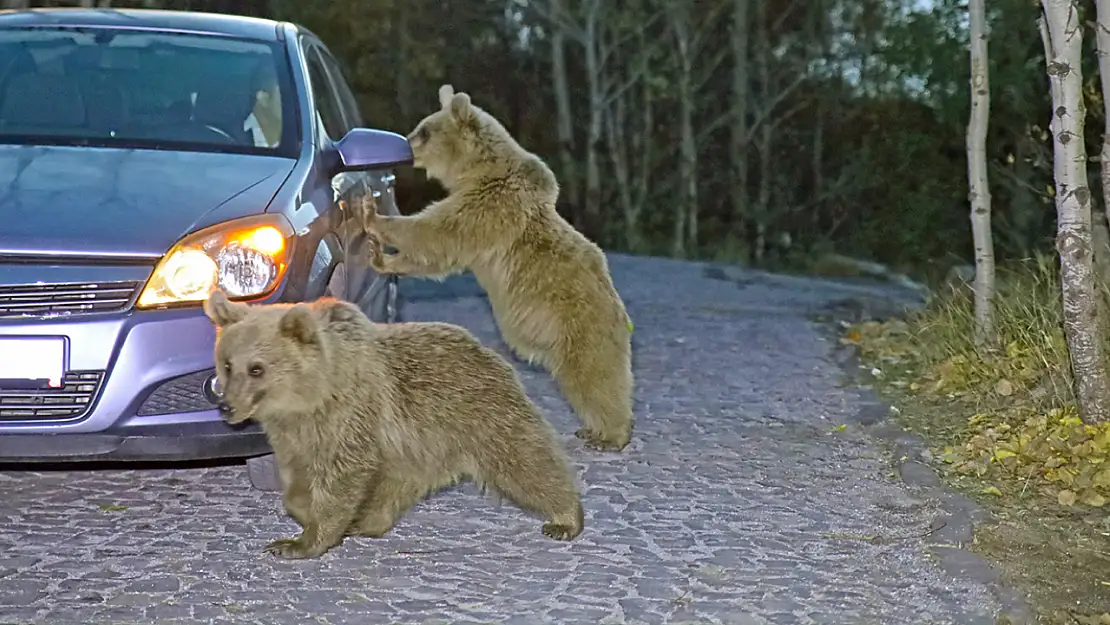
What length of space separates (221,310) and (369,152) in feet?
5.64

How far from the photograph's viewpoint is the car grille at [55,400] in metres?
5.23

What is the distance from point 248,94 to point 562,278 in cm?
173

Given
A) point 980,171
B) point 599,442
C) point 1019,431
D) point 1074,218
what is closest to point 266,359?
point 599,442

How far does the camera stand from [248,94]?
22.5ft

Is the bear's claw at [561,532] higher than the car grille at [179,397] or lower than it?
lower

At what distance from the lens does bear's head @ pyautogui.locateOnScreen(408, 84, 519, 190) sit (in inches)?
270

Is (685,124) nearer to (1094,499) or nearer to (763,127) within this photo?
(763,127)

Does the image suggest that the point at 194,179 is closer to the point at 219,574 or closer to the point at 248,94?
the point at 248,94

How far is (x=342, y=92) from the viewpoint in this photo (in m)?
8.46

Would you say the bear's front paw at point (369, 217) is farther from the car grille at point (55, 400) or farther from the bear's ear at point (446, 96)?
the car grille at point (55, 400)

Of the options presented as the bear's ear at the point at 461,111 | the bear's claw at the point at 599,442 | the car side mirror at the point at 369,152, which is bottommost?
the bear's claw at the point at 599,442

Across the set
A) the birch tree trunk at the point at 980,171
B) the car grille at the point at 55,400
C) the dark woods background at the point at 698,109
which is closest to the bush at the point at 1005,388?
the birch tree trunk at the point at 980,171

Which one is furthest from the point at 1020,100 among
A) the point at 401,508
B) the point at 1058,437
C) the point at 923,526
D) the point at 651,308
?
the point at 401,508

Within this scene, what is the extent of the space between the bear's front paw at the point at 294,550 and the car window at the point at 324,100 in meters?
2.32
